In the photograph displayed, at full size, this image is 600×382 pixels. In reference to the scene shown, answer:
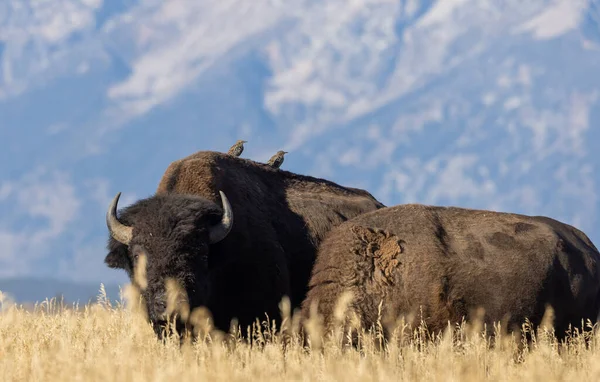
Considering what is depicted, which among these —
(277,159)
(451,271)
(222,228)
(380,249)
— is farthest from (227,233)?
(277,159)

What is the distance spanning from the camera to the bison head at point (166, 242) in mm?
9633

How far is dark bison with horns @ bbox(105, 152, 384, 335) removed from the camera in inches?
389

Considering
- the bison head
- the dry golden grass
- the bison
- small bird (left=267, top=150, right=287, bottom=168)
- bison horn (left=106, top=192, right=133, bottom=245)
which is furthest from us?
small bird (left=267, top=150, right=287, bottom=168)

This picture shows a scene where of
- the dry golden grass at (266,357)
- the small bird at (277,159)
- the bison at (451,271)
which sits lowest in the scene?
the dry golden grass at (266,357)

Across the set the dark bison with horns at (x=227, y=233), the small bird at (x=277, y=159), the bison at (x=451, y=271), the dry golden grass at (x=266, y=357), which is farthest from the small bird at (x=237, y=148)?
the bison at (x=451, y=271)

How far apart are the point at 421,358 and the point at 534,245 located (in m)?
2.96

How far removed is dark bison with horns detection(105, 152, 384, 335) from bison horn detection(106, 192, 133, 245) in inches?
0.4

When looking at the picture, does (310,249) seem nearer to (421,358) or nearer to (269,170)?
(269,170)

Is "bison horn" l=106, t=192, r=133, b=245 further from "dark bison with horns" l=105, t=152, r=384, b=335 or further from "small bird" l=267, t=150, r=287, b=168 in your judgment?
"small bird" l=267, t=150, r=287, b=168

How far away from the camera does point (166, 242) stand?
9844 millimetres

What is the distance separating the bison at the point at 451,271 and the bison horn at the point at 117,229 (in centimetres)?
203

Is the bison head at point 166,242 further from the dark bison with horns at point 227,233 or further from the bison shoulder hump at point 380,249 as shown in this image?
the bison shoulder hump at point 380,249

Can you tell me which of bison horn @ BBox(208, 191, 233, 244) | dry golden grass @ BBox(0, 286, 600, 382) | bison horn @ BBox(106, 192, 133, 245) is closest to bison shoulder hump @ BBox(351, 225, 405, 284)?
dry golden grass @ BBox(0, 286, 600, 382)

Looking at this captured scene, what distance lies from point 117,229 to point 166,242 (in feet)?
2.75
